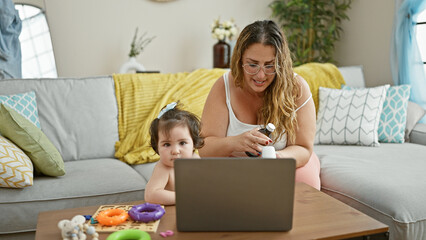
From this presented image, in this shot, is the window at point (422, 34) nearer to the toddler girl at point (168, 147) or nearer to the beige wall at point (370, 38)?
the beige wall at point (370, 38)

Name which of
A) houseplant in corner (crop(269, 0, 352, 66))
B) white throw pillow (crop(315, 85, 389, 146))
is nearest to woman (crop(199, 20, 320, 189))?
white throw pillow (crop(315, 85, 389, 146))

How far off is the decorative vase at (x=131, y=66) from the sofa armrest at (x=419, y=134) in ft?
6.74

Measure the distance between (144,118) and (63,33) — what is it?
4.20 ft

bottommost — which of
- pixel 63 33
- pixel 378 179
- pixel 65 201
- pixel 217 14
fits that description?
pixel 65 201

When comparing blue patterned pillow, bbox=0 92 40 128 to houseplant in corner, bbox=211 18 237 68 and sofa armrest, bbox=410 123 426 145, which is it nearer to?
houseplant in corner, bbox=211 18 237 68

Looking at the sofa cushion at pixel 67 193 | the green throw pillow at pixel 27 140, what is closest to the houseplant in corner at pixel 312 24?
the sofa cushion at pixel 67 193

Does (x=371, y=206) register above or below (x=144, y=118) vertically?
below

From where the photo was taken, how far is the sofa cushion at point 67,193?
5.37 feet

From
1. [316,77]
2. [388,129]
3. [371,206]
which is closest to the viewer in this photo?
[371,206]

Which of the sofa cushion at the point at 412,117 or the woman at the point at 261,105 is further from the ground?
the woman at the point at 261,105

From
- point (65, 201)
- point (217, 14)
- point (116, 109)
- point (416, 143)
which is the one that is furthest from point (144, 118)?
point (416, 143)

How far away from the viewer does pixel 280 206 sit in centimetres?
90

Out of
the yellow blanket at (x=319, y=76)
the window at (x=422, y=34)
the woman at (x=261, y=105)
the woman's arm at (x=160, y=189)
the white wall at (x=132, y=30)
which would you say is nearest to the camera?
the woman's arm at (x=160, y=189)

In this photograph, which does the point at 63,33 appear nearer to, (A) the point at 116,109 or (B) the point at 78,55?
(B) the point at 78,55
